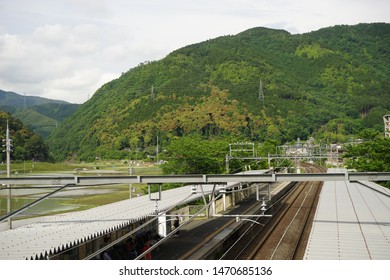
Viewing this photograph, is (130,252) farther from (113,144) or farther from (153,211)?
(113,144)

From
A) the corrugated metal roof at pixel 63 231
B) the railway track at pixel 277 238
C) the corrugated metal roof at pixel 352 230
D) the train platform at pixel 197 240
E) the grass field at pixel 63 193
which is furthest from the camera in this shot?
the grass field at pixel 63 193

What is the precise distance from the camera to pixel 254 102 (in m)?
46.3

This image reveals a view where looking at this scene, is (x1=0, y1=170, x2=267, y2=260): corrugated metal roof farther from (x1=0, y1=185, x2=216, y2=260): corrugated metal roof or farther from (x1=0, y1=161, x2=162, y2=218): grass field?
(x1=0, y1=161, x2=162, y2=218): grass field

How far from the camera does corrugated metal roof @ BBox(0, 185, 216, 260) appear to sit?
5000 millimetres

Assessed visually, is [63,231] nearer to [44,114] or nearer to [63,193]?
[63,193]

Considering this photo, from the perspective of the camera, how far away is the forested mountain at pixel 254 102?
2827cm

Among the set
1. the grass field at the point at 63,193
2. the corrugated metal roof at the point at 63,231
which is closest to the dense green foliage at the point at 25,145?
the grass field at the point at 63,193

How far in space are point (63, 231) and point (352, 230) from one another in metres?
4.17

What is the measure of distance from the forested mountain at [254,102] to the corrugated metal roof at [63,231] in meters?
9.65

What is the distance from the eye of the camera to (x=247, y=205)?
1484 cm

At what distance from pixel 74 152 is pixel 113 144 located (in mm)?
4273

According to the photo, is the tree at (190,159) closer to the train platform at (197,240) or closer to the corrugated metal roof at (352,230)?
the train platform at (197,240)

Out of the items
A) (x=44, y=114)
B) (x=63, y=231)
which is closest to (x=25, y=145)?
(x=63, y=231)
